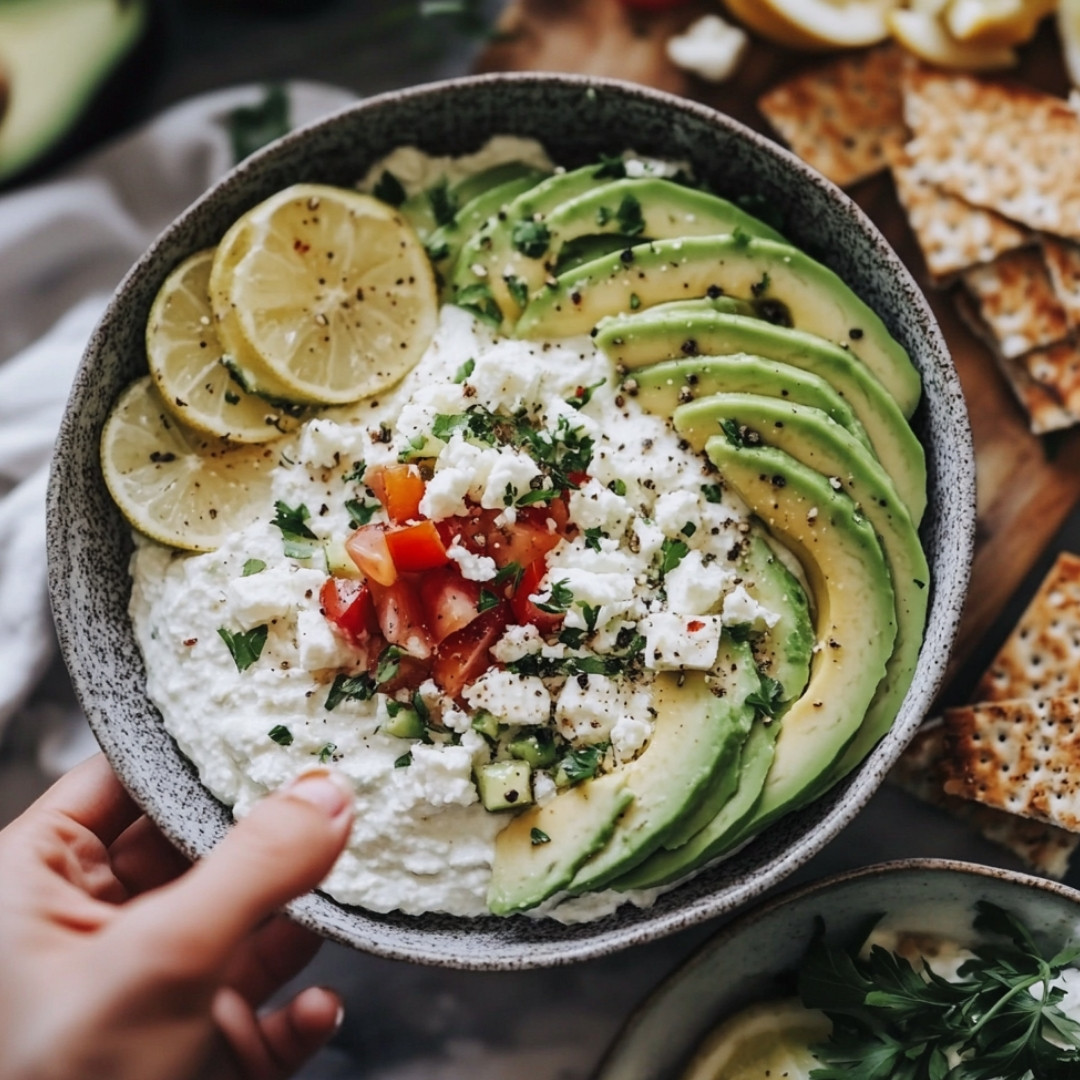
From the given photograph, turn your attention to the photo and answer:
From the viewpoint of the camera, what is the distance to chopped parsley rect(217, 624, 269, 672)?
95.0 inches

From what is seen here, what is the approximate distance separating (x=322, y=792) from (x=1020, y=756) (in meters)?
1.76

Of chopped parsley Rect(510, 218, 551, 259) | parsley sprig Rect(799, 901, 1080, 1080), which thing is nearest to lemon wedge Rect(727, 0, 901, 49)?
chopped parsley Rect(510, 218, 551, 259)

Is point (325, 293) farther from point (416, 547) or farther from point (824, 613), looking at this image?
point (824, 613)

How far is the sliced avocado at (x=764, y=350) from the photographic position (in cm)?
237

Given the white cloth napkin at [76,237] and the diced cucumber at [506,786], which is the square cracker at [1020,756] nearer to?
the diced cucumber at [506,786]

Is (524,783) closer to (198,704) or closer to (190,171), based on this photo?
(198,704)

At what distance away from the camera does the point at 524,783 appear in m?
2.31

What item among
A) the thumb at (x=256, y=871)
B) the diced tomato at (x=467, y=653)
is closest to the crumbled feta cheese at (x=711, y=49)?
the diced tomato at (x=467, y=653)

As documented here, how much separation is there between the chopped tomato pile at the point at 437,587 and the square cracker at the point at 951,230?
1.27 m

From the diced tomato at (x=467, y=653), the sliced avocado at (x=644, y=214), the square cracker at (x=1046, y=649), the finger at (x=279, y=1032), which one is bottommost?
the square cracker at (x=1046, y=649)

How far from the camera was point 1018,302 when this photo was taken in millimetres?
2971

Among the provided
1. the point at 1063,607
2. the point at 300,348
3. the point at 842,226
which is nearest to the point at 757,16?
the point at 842,226

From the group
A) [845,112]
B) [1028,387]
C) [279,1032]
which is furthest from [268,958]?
[845,112]

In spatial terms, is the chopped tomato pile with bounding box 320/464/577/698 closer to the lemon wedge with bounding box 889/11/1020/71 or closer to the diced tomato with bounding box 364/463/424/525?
the diced tomato with bounding box 364/463/424/525
